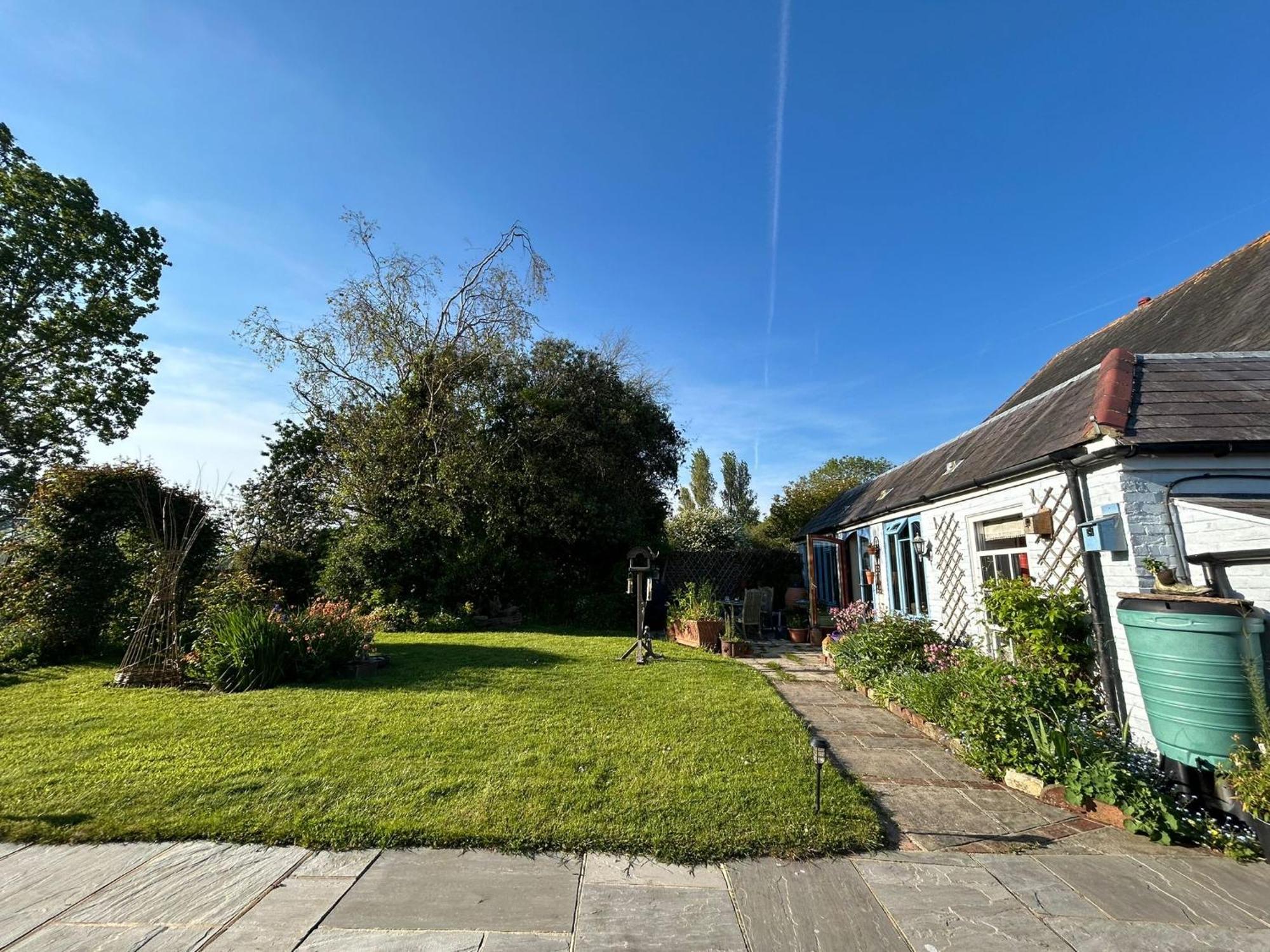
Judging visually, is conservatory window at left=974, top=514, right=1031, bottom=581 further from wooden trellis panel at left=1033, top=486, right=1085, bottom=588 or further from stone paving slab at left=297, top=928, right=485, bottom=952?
stone paving slab at left=297, top=928, right=485, bottom=952

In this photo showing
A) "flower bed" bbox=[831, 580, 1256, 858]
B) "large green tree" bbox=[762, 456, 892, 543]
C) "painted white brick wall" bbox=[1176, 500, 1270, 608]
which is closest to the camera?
"flower bed" bbox=[831, 580, 1256, 858]

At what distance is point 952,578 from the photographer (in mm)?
7141

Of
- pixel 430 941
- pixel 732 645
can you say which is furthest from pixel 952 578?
pixel 430 941

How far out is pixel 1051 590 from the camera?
501 cm

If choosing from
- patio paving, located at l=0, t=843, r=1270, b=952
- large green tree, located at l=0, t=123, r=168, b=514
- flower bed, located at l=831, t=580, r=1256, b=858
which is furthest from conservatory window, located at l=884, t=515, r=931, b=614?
large green tree, located at l=0, t=123, r=168, b=514

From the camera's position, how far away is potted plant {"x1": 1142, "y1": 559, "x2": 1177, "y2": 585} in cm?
380

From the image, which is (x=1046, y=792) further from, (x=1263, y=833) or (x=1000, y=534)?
(x=1000, y=534)

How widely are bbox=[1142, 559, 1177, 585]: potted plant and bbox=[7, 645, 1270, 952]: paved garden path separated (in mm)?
1715

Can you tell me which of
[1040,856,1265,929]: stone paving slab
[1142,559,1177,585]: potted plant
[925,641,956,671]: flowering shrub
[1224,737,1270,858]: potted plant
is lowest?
[1040,856,1265,929]: stone paving slab

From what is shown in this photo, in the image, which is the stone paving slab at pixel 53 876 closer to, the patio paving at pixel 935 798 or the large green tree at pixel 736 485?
the patio paving at pixel 935 798

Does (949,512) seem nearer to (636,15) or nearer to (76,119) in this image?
(636,15)

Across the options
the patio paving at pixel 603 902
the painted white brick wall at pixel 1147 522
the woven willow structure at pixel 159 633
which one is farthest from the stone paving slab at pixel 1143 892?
the woven willow structure at pixel 159 633

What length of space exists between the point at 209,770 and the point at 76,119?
7890mm

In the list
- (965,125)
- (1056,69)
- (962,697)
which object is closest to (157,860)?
(962,697)
